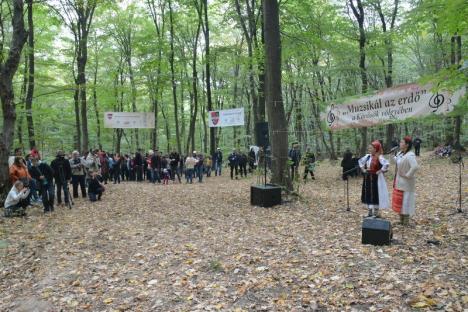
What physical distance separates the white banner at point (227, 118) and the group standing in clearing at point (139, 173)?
1690mm

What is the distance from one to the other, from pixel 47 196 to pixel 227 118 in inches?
418

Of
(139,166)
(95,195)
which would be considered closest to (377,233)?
(95,195)

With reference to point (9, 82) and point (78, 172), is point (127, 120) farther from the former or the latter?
point (9, 82)

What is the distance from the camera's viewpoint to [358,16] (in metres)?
17.1

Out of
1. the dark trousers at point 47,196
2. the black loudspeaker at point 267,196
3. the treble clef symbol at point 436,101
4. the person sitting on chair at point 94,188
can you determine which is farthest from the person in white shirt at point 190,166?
the treble clef symbol at point 436,101

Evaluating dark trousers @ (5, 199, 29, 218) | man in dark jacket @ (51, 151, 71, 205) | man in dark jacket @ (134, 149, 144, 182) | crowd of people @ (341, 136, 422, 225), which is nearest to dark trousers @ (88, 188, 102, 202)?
man in dark jacket @ (51, 151, 71, 205)

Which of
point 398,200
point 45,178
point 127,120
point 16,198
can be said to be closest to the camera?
point 398,200

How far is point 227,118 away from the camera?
19281 millimetres

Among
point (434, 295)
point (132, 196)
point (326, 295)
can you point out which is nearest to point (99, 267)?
point (326, 295)

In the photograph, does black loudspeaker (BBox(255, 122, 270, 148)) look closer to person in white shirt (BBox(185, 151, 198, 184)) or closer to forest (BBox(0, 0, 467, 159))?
forest (BBox(0, 0, 467, 159))

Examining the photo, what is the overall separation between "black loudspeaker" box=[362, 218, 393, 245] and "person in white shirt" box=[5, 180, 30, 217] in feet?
28.5

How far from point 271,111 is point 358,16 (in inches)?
384

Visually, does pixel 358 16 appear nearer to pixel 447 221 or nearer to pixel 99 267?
pixel 447 221

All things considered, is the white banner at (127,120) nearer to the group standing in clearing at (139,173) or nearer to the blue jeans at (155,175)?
the group standing in clearing at (139,173)
